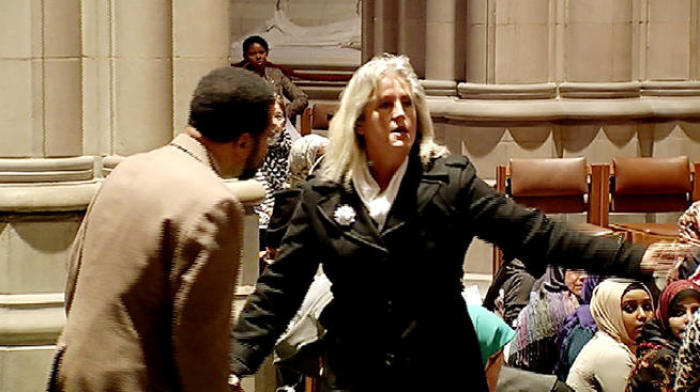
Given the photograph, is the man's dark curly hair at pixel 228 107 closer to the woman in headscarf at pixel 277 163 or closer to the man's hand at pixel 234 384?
the man's hand at pixel 234 384

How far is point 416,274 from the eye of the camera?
5.16 metres

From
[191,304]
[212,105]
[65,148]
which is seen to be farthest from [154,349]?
[65,148]

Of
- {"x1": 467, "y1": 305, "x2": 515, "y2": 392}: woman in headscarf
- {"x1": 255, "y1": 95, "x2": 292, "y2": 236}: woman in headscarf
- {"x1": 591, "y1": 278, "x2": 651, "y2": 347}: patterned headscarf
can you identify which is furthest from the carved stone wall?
{"x1": 467, "y1": 305, "x2": 515, "y2": 392}: woman in headscarf

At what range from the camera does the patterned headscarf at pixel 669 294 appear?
23.2 ft

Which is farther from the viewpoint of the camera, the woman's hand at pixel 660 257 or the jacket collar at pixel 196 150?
the woman's hand at pixel 660 257

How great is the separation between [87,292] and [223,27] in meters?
4.15

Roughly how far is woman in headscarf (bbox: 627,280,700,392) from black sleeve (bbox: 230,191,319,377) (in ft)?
6.92

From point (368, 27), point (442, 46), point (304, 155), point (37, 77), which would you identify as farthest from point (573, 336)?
point (368, 27)

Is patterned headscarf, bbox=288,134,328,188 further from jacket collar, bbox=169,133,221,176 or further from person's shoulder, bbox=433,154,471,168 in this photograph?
jacket collar, bbox=169,133,221,176

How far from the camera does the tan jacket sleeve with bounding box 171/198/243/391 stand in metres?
4.20

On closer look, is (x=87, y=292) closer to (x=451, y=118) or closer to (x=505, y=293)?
(x=505, y=293)

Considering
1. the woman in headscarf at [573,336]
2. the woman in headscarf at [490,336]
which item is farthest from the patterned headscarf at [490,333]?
the woman in headscarf at [573,336]

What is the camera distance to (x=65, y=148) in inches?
322

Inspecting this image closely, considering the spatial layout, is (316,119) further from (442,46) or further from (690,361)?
(690,361)
